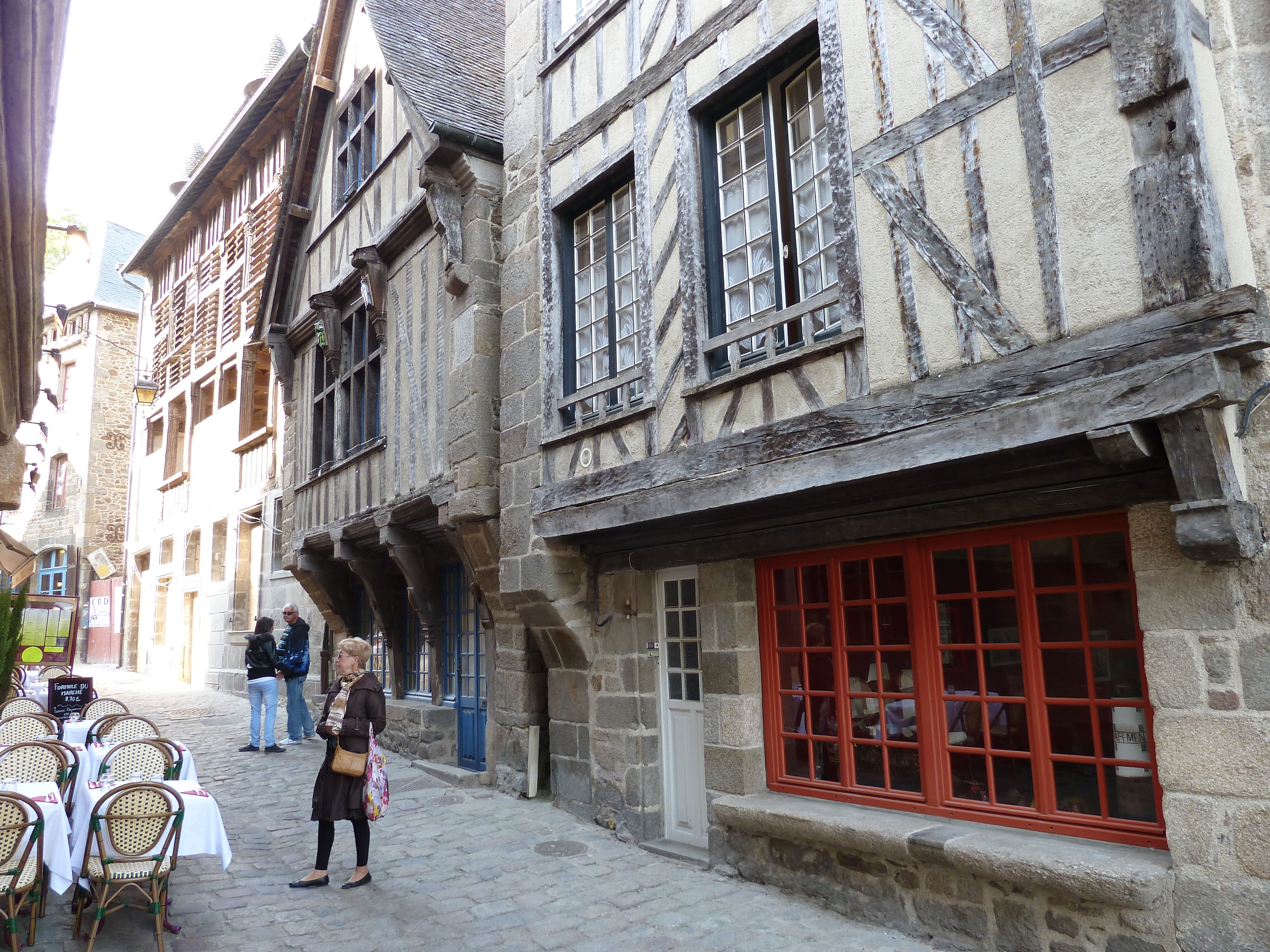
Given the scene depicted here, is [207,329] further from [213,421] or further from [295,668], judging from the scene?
[295,668]

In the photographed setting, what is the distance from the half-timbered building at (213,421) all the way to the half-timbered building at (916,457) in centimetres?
750

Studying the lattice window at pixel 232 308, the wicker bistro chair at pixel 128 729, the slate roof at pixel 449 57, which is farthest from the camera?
the lattice window at pixel 232 308

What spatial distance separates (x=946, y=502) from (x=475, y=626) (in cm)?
510

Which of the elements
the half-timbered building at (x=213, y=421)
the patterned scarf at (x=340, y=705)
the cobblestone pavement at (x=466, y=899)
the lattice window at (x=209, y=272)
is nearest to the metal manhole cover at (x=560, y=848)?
the cobblestone pavement at (x=466, y=899)

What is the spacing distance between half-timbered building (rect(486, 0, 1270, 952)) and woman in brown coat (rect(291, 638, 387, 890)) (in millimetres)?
1483

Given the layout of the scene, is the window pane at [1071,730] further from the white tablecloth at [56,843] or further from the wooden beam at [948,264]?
the white tablecloth at [56,843]

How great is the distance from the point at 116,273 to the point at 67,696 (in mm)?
20570

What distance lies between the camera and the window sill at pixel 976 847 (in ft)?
10.8

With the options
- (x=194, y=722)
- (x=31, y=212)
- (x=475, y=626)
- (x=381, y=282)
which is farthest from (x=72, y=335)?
(x=31, y=212)

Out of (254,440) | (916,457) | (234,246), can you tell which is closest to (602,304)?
(916,457)

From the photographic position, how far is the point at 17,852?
374 cm

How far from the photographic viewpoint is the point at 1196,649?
3230 mm

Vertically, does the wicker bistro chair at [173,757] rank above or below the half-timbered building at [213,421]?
below

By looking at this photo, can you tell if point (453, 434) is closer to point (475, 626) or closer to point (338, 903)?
point (475, 626)
